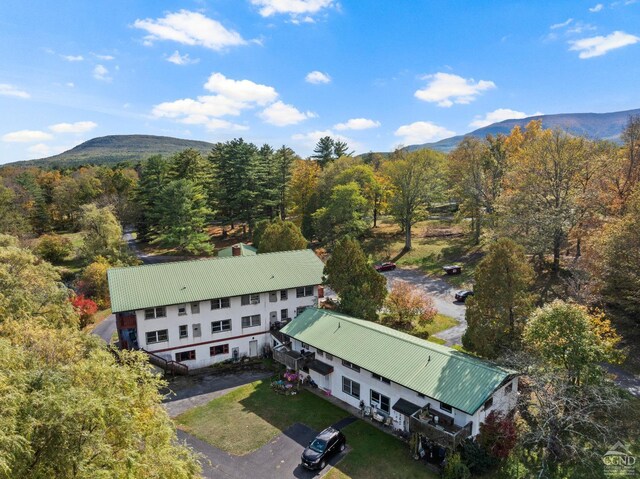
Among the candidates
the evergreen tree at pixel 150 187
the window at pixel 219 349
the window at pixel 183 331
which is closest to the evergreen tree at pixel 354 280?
the window at pixel 219 349

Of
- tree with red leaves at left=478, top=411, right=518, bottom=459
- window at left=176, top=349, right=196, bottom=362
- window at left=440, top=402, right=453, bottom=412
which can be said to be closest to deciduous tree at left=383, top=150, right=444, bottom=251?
window at left=176, top=349, right=196, bottom=362

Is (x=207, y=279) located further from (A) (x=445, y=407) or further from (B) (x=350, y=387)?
(A) (x=445, y=407)

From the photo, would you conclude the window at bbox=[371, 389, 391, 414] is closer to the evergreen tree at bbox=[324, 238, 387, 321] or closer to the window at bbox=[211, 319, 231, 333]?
the evergreen tree at bbox=[324, 238, 387, 321]

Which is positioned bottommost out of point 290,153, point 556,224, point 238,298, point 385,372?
point 385,372

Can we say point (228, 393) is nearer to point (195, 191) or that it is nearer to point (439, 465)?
point (439, 465)

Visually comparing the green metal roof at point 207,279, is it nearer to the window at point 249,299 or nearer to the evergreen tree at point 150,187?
the window at point 249,299

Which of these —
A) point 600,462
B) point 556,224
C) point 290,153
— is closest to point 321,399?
point 600,462
